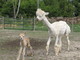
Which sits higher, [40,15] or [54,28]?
[40,15]

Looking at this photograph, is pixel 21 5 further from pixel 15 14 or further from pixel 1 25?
pixel 1 25

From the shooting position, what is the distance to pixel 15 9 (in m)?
44.7

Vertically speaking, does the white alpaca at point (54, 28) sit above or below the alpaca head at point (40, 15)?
below

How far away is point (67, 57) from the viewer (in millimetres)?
8969

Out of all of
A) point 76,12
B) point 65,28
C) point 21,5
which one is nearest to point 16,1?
point 21,5

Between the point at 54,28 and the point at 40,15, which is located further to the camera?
the point at 54,28

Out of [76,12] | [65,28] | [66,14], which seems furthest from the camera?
[76,12]

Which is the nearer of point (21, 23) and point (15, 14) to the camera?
point (21, 23)

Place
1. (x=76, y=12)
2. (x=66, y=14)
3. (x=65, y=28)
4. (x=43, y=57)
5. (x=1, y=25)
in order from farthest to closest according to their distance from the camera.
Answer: (x=76, y=12), (x=66, y=14), (x=1, y=25), (x=65, y=28), (x=43, y=57)

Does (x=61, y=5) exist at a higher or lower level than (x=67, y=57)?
higher

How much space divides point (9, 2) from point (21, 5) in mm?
2436

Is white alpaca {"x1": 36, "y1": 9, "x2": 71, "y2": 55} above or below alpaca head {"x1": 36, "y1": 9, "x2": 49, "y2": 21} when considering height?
below

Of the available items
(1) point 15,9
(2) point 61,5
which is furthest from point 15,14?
(2) point 61,5

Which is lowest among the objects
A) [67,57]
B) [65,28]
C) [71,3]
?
[67,57]
